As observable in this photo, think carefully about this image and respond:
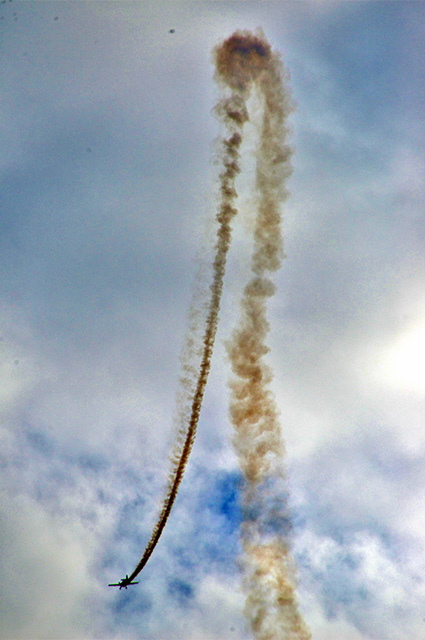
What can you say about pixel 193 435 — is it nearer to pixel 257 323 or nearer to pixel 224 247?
pixel 257 323

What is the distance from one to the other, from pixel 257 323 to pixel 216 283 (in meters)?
7.20

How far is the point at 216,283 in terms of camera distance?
180 feet

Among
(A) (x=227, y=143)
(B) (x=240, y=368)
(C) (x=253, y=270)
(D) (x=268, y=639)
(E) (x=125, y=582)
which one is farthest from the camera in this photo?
(E) (x=125, y=582)

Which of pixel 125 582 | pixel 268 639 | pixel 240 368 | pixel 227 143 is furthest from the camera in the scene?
pixel 125 582

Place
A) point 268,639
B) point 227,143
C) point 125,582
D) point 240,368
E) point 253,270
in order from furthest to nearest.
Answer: point 125,582 < point 268,639 < point 240,368 < point 253,270 < point 227,143

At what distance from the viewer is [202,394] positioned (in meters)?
57.0

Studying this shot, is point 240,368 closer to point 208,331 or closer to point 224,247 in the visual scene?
point 208,331

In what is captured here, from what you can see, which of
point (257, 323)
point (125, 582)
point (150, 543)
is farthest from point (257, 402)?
point (125, 582)

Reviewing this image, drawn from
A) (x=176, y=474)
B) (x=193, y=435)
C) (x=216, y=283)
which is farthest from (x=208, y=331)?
(x=176, y=474)

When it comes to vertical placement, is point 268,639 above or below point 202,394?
below

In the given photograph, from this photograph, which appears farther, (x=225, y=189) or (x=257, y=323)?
(x=257, y=323)

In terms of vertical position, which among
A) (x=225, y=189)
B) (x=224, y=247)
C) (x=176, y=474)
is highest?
(x=225, y=189)

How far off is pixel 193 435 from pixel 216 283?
584 inches

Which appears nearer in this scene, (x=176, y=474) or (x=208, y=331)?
A: (x=208, y=331)
